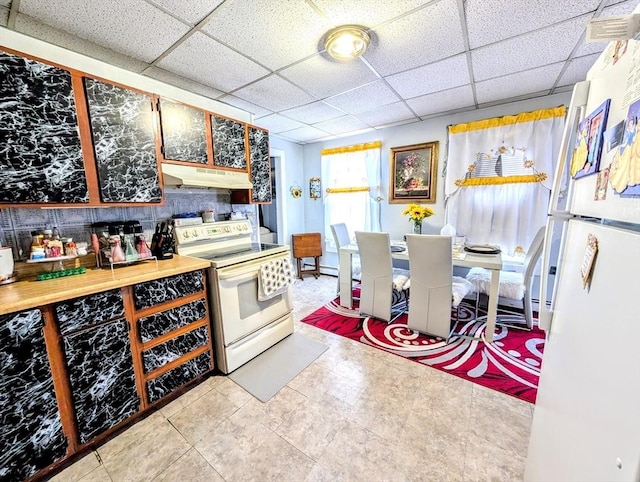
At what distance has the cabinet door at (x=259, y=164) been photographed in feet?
8.59

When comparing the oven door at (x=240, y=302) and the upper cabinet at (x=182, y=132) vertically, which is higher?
the upper cabinet at (x=182, y=132)

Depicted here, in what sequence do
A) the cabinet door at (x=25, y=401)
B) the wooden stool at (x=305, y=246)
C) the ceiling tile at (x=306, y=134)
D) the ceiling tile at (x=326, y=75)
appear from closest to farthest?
the cabinet door at (x=25, y=401) → the ceiling tile at (x=326, y=75) → the ceiling tile at (x=306, y=134) → the wooden stool at (x=305, y=246)

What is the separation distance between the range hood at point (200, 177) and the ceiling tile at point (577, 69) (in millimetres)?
2917

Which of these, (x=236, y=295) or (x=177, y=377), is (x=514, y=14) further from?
(x=177, y=377)

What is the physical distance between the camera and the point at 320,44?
68.7 inches

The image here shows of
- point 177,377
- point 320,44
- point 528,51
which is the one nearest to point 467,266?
point 528,51

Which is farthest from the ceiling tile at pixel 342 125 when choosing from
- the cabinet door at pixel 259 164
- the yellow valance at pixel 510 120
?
the yellow valance at pixel 510 120

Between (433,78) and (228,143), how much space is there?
1947 millimetres

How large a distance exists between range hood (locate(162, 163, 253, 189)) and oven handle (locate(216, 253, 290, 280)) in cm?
70

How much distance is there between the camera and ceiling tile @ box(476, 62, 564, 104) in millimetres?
2170

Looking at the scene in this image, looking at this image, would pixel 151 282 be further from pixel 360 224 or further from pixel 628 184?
pixel 360 224

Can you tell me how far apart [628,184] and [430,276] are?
187 centimetres

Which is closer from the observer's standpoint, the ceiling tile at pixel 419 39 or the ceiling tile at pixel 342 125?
the ceiling tile at pixel 419 39

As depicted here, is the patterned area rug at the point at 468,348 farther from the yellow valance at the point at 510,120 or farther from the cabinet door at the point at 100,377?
the yellow valance at the point at 510,120
